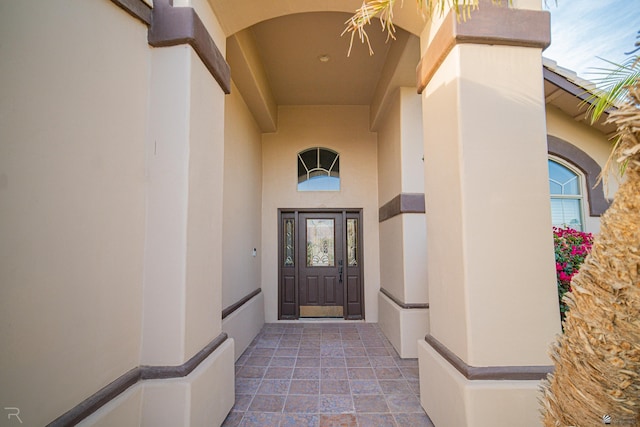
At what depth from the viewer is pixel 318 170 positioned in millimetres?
6277

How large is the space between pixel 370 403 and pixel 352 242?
352cm

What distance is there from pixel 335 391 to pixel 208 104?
10.2ft

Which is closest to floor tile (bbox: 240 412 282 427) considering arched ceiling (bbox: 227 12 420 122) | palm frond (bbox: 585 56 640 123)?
palm frond (bbox: 585 56 640 123)

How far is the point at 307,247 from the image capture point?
20.5 ft

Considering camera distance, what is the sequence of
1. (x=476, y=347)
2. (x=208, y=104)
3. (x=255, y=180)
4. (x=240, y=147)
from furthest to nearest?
(x=255, y=180), (x=240, y=147), (x=208, y=104), (x=476, y=347)

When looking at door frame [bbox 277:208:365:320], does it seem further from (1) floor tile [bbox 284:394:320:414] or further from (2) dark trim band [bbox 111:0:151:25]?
(2) dark trim band [bbox 111:0:151:25]

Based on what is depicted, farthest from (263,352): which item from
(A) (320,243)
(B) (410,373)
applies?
(A) (320,243)

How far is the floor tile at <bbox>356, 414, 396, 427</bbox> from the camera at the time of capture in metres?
2.60

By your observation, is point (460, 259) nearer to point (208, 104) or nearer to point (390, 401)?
point (390, 401)

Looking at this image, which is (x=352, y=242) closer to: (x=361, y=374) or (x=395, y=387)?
(x=361, y=374)

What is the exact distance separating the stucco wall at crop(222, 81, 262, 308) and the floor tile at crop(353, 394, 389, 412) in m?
1.95

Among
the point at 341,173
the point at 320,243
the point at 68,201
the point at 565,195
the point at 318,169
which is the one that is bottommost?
the point at 320,243

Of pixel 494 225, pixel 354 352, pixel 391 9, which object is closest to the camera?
pixel 391 9

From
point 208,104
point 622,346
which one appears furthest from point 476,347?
point 208,104
